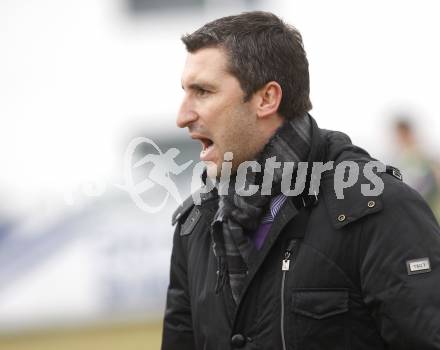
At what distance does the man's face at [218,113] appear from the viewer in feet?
Result: 9.55

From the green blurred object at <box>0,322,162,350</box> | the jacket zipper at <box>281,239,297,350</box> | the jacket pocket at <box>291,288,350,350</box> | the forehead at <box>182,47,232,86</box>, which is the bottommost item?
the jacket pocket at <box>291,288,350,350</box>

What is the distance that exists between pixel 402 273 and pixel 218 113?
0.67m

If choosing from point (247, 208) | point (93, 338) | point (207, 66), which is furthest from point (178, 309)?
point (93, 338)

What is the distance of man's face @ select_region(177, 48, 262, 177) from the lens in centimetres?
291

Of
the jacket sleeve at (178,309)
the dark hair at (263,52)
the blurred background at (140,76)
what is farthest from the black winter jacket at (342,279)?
the blurred background at (140,76)

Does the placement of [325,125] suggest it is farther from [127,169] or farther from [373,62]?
[127,169]

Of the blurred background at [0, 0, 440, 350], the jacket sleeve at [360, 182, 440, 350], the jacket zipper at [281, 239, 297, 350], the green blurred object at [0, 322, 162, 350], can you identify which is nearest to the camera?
the jacket sleeve at [360, 182, 440, 350]

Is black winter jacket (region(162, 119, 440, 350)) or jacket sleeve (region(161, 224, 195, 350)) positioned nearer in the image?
black winter jacket (region(162, 119, 440, 350))

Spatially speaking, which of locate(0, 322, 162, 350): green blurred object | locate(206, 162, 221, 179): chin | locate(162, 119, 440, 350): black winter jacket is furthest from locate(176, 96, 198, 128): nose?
locate(0, 322, 162, 350): green blurred object

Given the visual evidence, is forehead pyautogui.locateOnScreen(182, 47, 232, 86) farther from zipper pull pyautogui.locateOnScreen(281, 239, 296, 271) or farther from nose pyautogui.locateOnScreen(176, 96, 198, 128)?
zipper pull pyautogui.locateOnScreen(281, 239, 296, 271)

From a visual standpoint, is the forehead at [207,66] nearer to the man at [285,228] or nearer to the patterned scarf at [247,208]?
the man at [285,228]

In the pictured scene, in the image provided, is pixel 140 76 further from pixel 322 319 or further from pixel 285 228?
pixel 322 319

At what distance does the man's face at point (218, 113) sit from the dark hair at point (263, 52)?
3cm

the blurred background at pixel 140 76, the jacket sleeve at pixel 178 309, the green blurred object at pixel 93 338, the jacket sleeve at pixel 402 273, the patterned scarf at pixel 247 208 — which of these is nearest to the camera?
the jacket sleeve at pixel 402 273
